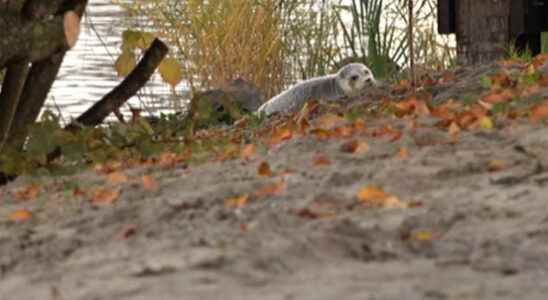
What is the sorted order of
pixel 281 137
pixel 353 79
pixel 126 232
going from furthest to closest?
pixel 353 79 < pixel 281 137 < pixel 126 232

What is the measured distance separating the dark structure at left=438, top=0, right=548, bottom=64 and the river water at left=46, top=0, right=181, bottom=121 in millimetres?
3082

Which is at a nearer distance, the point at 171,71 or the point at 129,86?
the point at 171,71

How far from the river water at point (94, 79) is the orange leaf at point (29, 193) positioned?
569 centimetres

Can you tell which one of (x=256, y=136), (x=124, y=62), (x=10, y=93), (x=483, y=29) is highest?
(x=124, y=62)

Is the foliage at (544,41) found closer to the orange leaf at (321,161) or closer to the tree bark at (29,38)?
the tree bark at (29,38)

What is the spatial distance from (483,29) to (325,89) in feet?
5.30

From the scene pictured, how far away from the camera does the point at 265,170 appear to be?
5270mm

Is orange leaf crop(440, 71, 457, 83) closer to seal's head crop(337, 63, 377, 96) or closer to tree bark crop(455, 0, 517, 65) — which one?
seal's head crop(337, 63, 377, 96)

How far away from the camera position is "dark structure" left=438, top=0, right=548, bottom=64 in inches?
439

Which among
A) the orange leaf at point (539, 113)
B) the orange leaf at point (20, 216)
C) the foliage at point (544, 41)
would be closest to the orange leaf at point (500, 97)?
the orange leaf at point (539, 113)

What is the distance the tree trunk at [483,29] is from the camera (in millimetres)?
11203

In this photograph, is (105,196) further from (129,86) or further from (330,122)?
(129,86)

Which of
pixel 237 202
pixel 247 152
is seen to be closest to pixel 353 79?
pixel 247 152

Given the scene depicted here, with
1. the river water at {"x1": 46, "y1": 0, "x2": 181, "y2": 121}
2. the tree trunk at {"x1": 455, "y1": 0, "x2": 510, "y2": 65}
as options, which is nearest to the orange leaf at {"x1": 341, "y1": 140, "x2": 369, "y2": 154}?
the tree trunk at {"x1": 455, "y1": 0, "x2": 510, "y2": 65}
